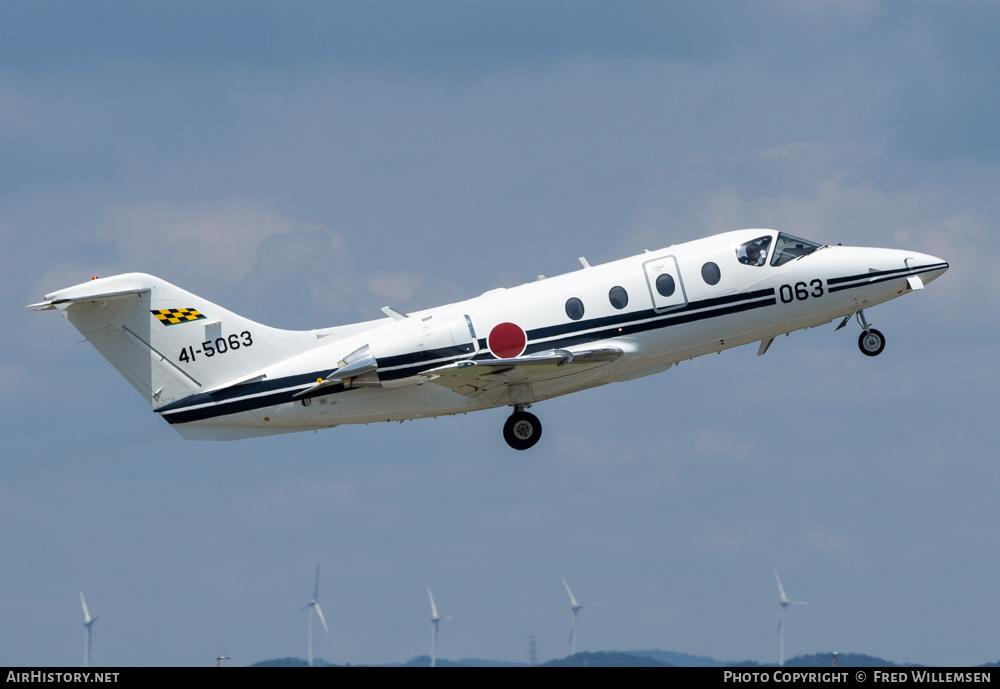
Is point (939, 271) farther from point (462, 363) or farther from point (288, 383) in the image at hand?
point (288, 383)

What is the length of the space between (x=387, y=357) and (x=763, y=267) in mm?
9382

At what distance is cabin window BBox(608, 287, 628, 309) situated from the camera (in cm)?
2992

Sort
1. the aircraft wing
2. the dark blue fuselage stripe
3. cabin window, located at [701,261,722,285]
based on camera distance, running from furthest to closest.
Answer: the dark blue fuselage stripe, cabin window, located at [701,261,722,285], the aircraft wing

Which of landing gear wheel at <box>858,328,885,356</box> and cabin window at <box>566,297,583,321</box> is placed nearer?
cabin window at <box>566,297,583,321</box>

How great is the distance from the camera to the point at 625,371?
30844 millimetres

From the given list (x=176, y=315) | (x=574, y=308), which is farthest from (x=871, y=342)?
(x=176, y=315)

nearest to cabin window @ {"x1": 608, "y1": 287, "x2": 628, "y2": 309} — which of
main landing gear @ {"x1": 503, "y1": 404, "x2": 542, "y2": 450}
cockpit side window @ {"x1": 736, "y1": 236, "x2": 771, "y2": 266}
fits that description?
cockpit side window @ {"x1": 736, "y1": 236, "x2": 771, "y2": 266}

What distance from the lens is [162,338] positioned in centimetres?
3191

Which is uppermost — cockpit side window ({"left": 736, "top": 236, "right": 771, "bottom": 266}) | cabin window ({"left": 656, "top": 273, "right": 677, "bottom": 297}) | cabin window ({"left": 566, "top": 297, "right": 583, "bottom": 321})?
cockpit side window ({"left": 736, "top": 236, "right": 771, "bottom": 266})

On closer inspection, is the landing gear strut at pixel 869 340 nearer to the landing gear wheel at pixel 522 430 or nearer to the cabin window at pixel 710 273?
the cabin window at pixel 710 273

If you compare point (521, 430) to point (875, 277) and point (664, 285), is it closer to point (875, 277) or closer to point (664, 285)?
point (664, 285)

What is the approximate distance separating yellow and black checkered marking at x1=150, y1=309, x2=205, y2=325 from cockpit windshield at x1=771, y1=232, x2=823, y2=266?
14588 mm

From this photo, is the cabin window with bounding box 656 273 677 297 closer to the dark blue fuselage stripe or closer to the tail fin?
the dark blue fuselage stripe
